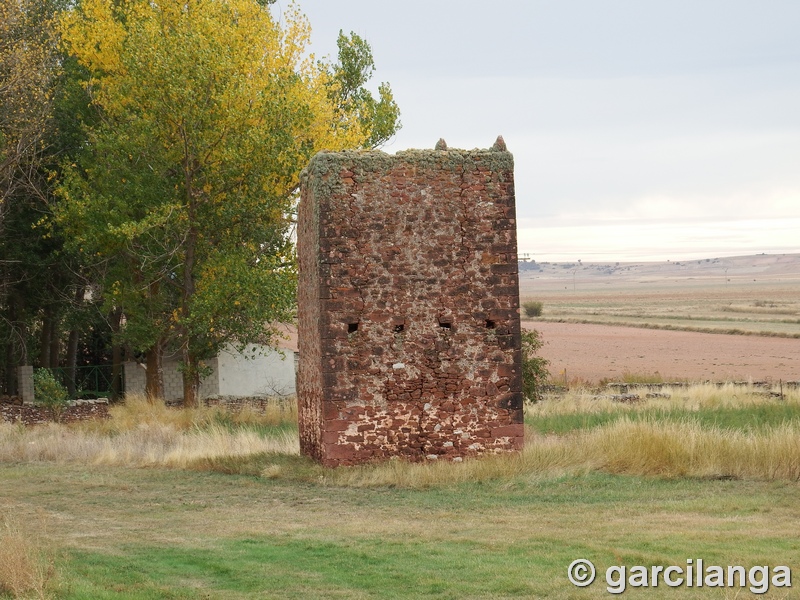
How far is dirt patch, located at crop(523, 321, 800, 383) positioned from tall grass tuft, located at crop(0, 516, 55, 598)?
32562mm

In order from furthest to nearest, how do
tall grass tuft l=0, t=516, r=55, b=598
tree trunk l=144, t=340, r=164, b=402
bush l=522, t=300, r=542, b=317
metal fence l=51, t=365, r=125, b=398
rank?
bush l=522, t=300, r=542, b=317, metal fence l=51, t=365, r=125, b=398, tree trunk l=144, t=340, r=164, b=402, tall grass tuft l=0, t=516, r=55, b=598

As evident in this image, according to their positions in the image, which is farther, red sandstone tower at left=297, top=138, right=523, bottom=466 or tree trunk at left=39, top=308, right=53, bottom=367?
tree trunk at left=39, top=308, right=53, bottom=367

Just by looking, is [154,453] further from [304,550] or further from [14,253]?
[14,253]

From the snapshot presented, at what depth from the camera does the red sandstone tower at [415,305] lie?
15.9 meters

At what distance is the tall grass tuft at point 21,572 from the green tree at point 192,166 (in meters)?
16.3

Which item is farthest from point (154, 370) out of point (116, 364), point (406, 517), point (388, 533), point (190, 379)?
point (388, 533)

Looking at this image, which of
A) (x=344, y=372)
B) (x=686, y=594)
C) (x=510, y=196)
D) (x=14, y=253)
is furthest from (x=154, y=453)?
(x=14, y=253)

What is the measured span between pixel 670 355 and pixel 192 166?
108 feet

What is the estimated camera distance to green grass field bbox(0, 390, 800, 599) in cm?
885

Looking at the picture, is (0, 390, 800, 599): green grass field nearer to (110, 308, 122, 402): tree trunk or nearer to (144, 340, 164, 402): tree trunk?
(144, 340, 164, 402): tree trunk

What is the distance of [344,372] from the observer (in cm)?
1588

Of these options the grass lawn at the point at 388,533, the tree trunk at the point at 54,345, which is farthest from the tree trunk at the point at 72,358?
the grass lawn at the point at 388,533

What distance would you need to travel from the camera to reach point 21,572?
27.0 ft

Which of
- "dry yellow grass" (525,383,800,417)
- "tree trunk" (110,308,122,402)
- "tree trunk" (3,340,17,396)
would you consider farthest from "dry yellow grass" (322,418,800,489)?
"tree trunk" (3,340,17,396)
